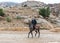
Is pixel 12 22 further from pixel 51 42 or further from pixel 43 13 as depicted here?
pixel 51 42

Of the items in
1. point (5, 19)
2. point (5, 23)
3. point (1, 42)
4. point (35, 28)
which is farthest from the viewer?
point (5, 19)

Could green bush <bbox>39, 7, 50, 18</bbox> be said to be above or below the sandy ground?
below

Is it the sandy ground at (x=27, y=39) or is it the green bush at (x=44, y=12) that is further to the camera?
the green bush at (x=44, y=12)

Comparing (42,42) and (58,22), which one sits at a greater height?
(42,42)

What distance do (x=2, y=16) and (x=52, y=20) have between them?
916cm

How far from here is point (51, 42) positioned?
20609mm

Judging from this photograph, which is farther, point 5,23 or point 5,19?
point 5,19

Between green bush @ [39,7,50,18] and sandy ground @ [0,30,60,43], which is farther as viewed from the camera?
green bush @ [39,7,50,18]

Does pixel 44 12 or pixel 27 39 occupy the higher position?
pixel 27 39

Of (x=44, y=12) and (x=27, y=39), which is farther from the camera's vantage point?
(x=44, y=12)

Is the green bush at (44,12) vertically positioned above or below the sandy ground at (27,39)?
below

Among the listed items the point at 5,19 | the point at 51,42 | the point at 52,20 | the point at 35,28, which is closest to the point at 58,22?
the point at 52,20

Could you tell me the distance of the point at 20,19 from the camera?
4506cm

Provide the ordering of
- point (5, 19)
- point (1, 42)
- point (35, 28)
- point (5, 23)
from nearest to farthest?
point (1, 42) → point (35, 28) → point (5, 23) → point (5, 19)
